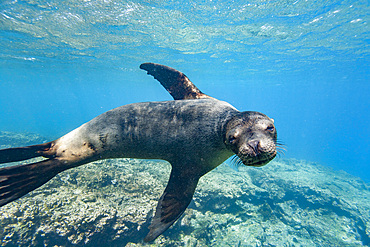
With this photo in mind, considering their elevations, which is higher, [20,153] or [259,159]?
[259,159]

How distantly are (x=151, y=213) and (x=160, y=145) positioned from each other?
2619 millimetres

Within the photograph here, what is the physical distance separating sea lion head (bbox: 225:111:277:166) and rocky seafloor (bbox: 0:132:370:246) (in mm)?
3226

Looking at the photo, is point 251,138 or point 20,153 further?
point 20,153

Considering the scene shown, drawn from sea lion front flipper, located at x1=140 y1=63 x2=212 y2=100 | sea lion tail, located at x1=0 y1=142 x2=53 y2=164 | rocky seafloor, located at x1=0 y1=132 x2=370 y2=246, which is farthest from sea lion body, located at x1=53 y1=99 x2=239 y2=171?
rocky seafloor, located at x1=0 y1=132 x2=370 y2=246

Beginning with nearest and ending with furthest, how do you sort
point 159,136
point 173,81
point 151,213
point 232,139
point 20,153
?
point 232,139 < point 20,153 < point 159,136 < point 173,81 < point 151,213

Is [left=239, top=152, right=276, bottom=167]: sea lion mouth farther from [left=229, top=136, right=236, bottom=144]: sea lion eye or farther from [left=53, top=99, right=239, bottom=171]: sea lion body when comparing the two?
[left=53, top=99, right=239, bottom=171]: sea lion body

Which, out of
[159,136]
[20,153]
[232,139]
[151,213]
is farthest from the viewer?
[151,213]

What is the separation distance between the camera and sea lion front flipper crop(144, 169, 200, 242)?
245 centimetres

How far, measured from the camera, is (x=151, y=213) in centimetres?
443

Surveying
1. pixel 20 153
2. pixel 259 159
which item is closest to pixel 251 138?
pixel 259 159

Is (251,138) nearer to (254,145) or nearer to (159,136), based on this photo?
(254,145)

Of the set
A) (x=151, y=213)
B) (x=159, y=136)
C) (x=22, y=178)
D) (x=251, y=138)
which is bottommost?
(x=151, y=213)

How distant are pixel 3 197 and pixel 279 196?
936 centimetres

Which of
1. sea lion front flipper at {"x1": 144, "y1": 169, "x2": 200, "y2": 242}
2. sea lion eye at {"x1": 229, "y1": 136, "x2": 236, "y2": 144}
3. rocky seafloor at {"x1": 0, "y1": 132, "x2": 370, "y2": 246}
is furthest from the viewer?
rocky seafloor at {"x1": 0, "y1": 132, "x2": 370, "y2": 246}
